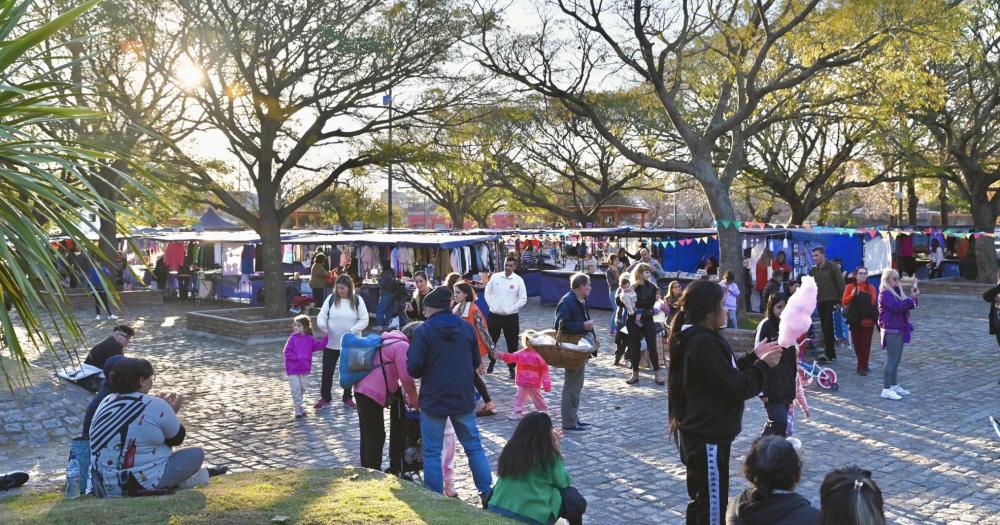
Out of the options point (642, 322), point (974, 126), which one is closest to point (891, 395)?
point (642, 322)

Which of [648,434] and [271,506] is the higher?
[271,506]

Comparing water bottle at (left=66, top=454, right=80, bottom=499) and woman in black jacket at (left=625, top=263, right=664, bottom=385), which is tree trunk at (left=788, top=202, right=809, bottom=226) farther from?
water bottle at (left=66, top=454, right=80, bottom=499)

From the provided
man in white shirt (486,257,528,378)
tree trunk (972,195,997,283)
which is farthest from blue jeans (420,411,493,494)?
tree trunk (972,195,997,283)

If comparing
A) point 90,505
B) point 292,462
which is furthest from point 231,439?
point 90,505

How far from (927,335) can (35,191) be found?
16.3 meters

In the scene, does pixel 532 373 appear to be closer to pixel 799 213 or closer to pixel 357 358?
pixel 357 358

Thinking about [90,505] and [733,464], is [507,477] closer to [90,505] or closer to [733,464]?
[90,505]

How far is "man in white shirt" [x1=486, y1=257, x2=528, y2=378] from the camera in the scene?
1229 cm

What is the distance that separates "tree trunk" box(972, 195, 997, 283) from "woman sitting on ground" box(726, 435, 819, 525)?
25.0 meters

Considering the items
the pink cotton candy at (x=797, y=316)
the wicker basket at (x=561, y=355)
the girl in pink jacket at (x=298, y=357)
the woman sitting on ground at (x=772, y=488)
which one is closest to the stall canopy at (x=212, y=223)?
the girl in pink jacket at (x=298, y=357)

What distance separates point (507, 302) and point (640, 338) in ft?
6.56

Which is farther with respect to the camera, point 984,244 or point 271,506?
point 984,244

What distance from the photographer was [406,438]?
669cm

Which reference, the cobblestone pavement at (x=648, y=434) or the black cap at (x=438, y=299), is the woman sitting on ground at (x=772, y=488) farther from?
the black cap at (x=438, y=299)
